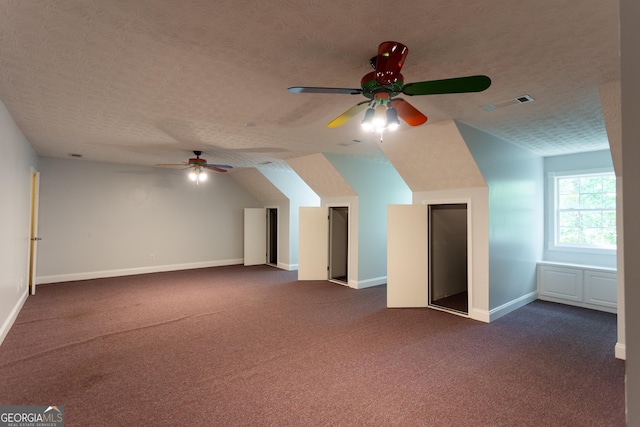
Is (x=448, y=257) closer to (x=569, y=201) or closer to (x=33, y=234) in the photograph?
(x=569, y=201)

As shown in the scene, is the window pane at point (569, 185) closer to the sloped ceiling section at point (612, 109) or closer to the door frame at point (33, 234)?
the sloped ceiling section at point (612, 109)

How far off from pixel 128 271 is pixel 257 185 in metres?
3.58

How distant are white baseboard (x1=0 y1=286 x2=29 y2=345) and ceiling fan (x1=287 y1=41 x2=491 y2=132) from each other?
4139 mm

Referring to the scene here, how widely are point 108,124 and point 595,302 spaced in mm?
7293

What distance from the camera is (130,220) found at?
24.0ft

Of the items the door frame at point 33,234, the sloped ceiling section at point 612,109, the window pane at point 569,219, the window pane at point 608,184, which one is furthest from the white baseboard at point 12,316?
the window pane at point 608,184

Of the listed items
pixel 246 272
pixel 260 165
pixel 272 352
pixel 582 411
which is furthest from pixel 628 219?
pixel 246 272

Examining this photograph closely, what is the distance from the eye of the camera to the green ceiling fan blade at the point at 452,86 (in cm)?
192

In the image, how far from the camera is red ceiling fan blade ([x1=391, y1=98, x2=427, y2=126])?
243cm

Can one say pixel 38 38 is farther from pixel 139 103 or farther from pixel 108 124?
pixel 108 124

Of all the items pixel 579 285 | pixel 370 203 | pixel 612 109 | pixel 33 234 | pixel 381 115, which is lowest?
pixel 579 285

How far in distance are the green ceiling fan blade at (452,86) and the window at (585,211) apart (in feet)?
15.6

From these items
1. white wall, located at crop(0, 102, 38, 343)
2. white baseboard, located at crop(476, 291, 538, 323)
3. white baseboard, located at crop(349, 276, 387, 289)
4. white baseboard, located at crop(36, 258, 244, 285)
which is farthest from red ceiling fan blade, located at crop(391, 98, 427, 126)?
white baseboard, located at crop(36, 258, 244, 285)

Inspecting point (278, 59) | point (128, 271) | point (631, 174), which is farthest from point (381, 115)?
point (128, 271)
